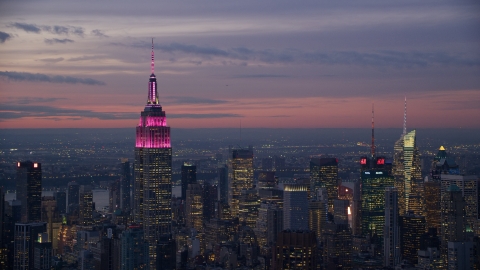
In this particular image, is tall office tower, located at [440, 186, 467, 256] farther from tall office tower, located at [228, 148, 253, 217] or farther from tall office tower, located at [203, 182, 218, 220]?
tall office tower, located at [203, 182, 218, 220]

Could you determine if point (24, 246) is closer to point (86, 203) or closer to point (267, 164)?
point (86, 203)

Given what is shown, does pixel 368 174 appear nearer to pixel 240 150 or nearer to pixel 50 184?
pixel 240 150

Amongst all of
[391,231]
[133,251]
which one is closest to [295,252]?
[133,251]

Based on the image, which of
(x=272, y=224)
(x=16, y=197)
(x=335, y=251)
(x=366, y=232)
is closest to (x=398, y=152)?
(x=366, y=232)

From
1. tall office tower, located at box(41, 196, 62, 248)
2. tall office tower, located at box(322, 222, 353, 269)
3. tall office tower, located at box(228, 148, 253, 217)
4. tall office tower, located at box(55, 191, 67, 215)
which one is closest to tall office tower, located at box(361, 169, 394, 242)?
tall office tower, located at box(322, 222, 353, 269)

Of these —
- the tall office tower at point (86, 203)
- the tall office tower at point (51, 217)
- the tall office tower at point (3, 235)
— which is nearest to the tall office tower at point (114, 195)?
the tall office tower at point (86, 203)

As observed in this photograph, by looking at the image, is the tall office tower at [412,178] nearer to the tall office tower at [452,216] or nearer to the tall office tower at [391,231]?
the tall office tower at [391,231]
